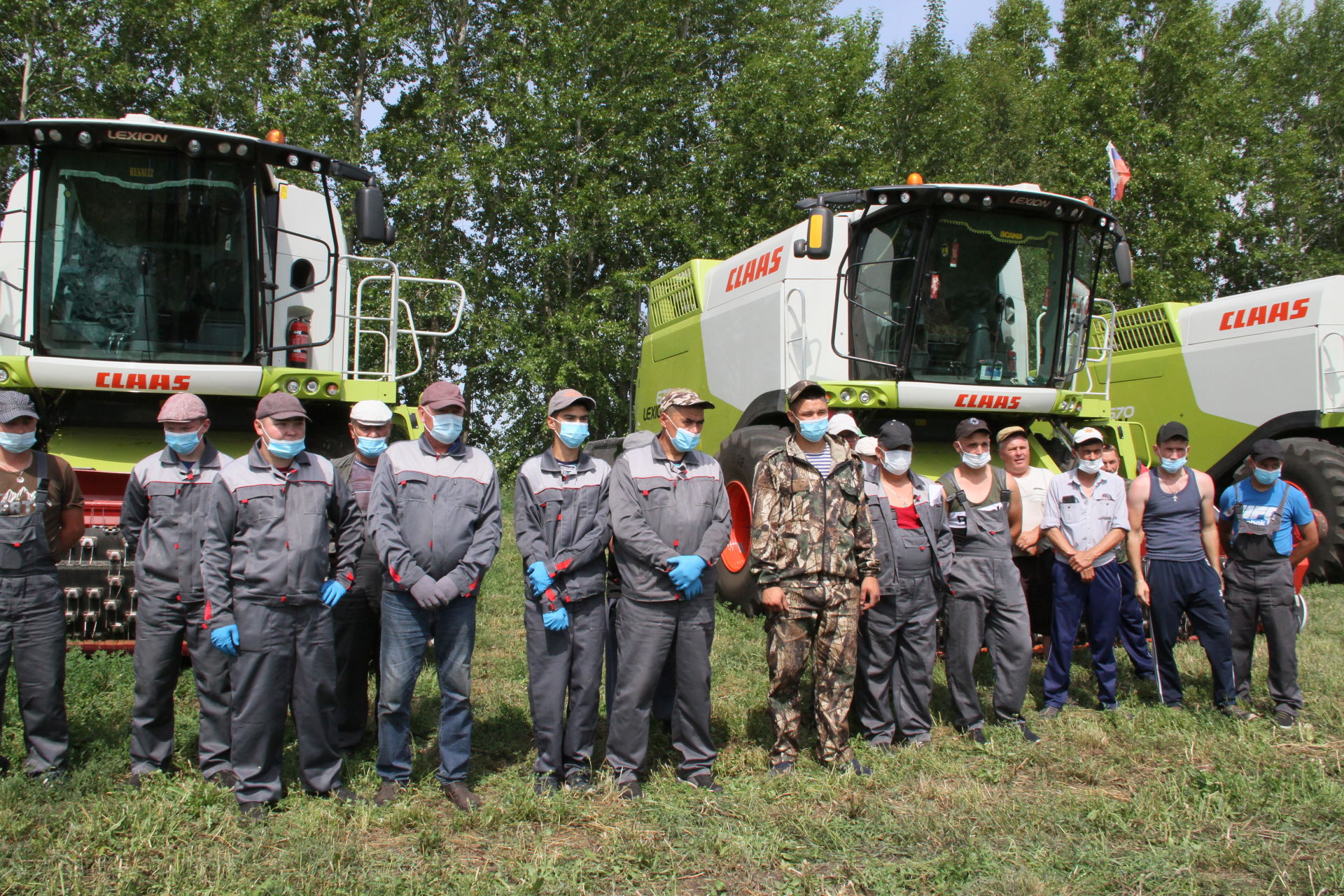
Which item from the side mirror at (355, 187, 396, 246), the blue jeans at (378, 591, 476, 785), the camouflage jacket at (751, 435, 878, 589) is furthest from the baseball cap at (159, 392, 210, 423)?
the camouflage jacket at (751, 435, 878, 589)

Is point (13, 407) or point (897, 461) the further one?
point (897, 461)

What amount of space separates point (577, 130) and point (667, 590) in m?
16.1

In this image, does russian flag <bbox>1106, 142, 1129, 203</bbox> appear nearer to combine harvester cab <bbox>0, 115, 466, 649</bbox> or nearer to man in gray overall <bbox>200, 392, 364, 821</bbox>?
combine harvester cab <bbox>0, 115, 466, 649</bbox>

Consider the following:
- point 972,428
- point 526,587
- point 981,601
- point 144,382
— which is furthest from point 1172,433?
point 144,382

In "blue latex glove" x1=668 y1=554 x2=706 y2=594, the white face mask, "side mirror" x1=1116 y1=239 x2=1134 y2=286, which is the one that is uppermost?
"side mirror" x1=1116 y1=239 x2=1134 y2=286

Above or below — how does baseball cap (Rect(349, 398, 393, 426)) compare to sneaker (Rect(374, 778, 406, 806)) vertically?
above

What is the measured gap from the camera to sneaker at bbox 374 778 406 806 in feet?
14.0

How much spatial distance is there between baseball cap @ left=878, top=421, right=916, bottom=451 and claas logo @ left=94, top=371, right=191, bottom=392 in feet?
14.4

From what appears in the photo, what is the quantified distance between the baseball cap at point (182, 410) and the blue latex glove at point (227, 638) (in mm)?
1127

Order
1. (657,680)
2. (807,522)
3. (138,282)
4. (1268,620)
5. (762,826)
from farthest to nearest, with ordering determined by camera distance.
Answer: (138,282), (1268,620), (807,522), (657,680), (762,826)

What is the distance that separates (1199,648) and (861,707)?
3.54 metres

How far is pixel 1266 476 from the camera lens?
5680 mm

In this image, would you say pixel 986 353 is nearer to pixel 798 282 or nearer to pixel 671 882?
pixel 798 282

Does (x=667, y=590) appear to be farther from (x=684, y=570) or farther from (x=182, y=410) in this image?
(x=182, y=410)
